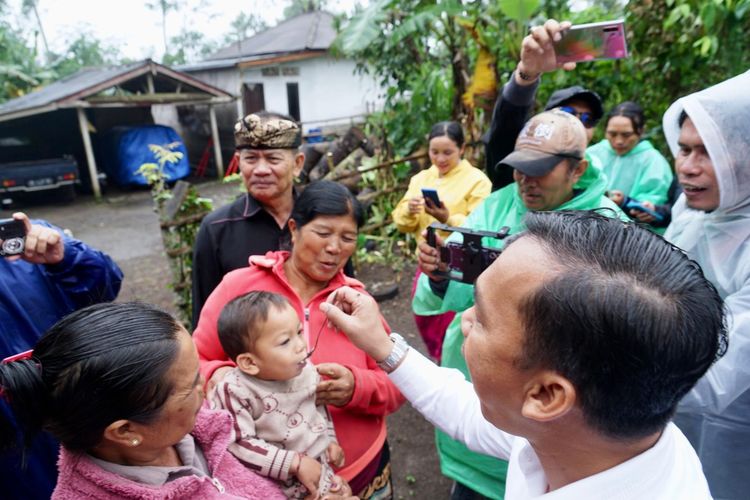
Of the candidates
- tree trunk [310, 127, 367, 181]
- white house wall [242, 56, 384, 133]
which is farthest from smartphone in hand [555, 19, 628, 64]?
white house wall [242, 56, 384, 133]

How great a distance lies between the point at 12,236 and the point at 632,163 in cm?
413

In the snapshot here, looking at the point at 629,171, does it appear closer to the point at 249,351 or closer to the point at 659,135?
the point at 659,135

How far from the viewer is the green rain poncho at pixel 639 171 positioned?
363 cm

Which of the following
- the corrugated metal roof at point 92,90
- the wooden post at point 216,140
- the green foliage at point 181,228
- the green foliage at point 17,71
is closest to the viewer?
the green foliage at point 181,228

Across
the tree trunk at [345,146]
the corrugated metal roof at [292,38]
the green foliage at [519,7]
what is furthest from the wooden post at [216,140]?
the green foliage at [519,7]

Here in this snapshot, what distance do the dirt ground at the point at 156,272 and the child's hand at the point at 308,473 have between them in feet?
5.71

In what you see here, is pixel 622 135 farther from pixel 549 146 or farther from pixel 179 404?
pixel 179 404

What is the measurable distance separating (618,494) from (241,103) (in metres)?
17.1

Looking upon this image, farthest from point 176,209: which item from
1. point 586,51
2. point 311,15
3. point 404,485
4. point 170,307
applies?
point 311,15

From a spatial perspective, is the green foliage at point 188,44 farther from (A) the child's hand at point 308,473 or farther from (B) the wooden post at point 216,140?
(A) the child's hand at point 308,473

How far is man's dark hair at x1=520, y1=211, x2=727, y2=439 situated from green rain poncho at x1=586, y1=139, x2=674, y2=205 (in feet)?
10.0

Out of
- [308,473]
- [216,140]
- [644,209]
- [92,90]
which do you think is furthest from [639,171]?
[216,140]

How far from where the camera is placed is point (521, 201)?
211cm

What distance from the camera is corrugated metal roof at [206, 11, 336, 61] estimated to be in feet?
54.9
